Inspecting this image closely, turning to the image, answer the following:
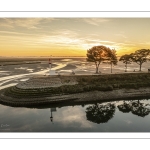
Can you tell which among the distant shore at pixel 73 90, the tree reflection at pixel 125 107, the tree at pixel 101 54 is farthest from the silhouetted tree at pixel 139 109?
the tree at pixel 101 54

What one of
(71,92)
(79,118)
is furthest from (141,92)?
(79,118)

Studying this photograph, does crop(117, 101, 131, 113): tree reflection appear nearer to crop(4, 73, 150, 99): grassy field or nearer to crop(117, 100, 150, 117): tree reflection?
crop(117, 100, 150, 117): tree reflection

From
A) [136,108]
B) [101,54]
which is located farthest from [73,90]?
[101,54]

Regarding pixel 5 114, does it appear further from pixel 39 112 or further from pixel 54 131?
pixel 54 131

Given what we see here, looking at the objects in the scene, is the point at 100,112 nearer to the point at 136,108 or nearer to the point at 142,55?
the point at 136,108

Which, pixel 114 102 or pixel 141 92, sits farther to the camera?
pixel 141 92

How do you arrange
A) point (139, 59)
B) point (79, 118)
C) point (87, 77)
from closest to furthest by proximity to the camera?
point (79, 118) < point (87, 77) < point (139, 59)

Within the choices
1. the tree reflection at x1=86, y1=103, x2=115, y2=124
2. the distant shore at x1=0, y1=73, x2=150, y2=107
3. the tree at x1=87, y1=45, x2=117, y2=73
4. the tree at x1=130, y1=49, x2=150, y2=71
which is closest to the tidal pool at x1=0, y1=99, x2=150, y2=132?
the tree reflection at x1=86, y1=103, x2=115, y2=124
